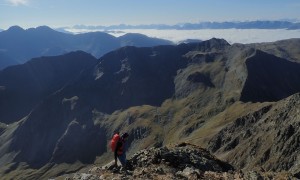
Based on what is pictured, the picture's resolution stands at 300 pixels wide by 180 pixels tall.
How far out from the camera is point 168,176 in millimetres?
35812

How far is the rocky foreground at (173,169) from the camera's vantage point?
35.8 m

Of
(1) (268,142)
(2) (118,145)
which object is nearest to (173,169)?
(2) (118,145)

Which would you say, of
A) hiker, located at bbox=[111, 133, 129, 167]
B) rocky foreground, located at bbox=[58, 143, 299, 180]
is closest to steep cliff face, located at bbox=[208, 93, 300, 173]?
rocky foreground, located at bbox=[58, 143, 299, 180]

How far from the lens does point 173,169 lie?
40531 millimetres

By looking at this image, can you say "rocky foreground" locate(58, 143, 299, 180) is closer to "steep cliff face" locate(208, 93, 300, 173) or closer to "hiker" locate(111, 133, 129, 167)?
"hiker" locate(111, 133, 129, 167)

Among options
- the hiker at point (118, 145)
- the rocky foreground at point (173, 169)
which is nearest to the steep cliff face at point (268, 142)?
the rocky foreground at point (173, 169)

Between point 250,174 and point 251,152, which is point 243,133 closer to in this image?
point 251,152

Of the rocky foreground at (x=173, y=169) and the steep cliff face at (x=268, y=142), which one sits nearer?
the rocky foreground at (x=173, y=169)

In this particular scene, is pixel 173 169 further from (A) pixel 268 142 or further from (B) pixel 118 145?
(A) pixel 268 142

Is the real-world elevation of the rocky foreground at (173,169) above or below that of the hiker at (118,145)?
below

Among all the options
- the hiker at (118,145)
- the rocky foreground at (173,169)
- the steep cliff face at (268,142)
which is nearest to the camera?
the rocky foreground at (173,169)

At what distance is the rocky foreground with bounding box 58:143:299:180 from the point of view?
117 ft

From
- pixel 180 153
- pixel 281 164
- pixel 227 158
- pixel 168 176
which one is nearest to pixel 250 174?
pixel 168 176

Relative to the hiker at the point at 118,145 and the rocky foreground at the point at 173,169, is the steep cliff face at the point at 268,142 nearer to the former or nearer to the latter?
the rocky foreground at the point at 173,169
